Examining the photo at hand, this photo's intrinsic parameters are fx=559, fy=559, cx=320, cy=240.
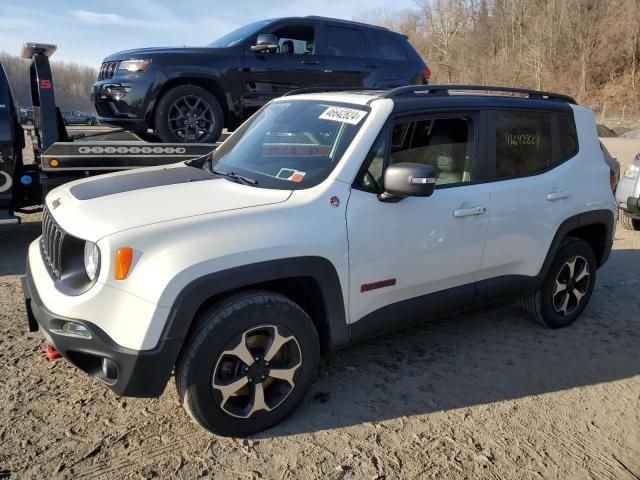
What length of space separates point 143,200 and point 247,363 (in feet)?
3.29

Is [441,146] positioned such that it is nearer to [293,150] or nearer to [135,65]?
[293,150]

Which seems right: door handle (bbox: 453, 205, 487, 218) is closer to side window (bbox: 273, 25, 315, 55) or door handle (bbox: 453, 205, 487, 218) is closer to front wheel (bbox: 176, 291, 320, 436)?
front wheel (bbox: 176, 291, 320, 436)

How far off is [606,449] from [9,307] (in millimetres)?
4422

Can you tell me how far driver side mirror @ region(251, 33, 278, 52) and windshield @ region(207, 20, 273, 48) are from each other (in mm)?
276

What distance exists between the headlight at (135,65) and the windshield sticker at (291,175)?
3.77 m

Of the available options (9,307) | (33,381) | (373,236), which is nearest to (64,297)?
(33,381)

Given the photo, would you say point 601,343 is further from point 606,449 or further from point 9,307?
point 9,307

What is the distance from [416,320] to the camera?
3527 mm

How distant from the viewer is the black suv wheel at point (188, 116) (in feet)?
21.1

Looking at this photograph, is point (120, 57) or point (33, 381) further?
point (120, 57)

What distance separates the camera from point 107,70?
674 centimetres

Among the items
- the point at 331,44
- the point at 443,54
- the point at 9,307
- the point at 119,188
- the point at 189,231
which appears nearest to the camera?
the point at 189,231

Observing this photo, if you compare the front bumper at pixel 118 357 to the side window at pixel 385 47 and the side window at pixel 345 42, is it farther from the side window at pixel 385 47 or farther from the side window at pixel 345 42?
the side window at pixel 385 47

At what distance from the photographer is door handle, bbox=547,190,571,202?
13.3 ft
